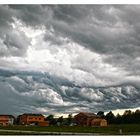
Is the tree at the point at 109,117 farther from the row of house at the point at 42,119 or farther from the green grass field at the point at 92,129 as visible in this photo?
the green grass field at the point at 92,129

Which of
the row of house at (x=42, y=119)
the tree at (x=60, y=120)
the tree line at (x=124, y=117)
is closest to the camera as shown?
the row of house at (x=42, y=119)

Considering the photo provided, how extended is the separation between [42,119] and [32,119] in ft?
1.04

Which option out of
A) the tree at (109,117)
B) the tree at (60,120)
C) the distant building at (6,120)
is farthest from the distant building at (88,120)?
the distant building at (6,120)

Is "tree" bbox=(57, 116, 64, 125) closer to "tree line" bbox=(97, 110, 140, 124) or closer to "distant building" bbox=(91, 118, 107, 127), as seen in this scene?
"distant building" bbox=(91, 118, 107, 127)

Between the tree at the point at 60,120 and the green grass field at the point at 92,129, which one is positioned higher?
the tree at the point at 60,120

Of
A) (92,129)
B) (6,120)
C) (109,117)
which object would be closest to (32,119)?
(6,120)

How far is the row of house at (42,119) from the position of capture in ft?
82.8

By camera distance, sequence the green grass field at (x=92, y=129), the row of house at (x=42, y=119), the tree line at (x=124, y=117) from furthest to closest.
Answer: the tree line at (x=124, y=117) < the row of house at (x=42, y=119) < the green grass field at (x=92, y=129)

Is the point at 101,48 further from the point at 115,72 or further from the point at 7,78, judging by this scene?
the point at 7,78

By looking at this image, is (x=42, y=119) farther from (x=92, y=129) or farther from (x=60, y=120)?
(x=92, y=129)

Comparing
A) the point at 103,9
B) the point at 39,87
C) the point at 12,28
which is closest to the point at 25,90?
the point at 39,87

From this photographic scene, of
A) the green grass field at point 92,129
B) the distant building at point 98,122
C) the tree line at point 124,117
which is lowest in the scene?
the green grass field at point 92,129
